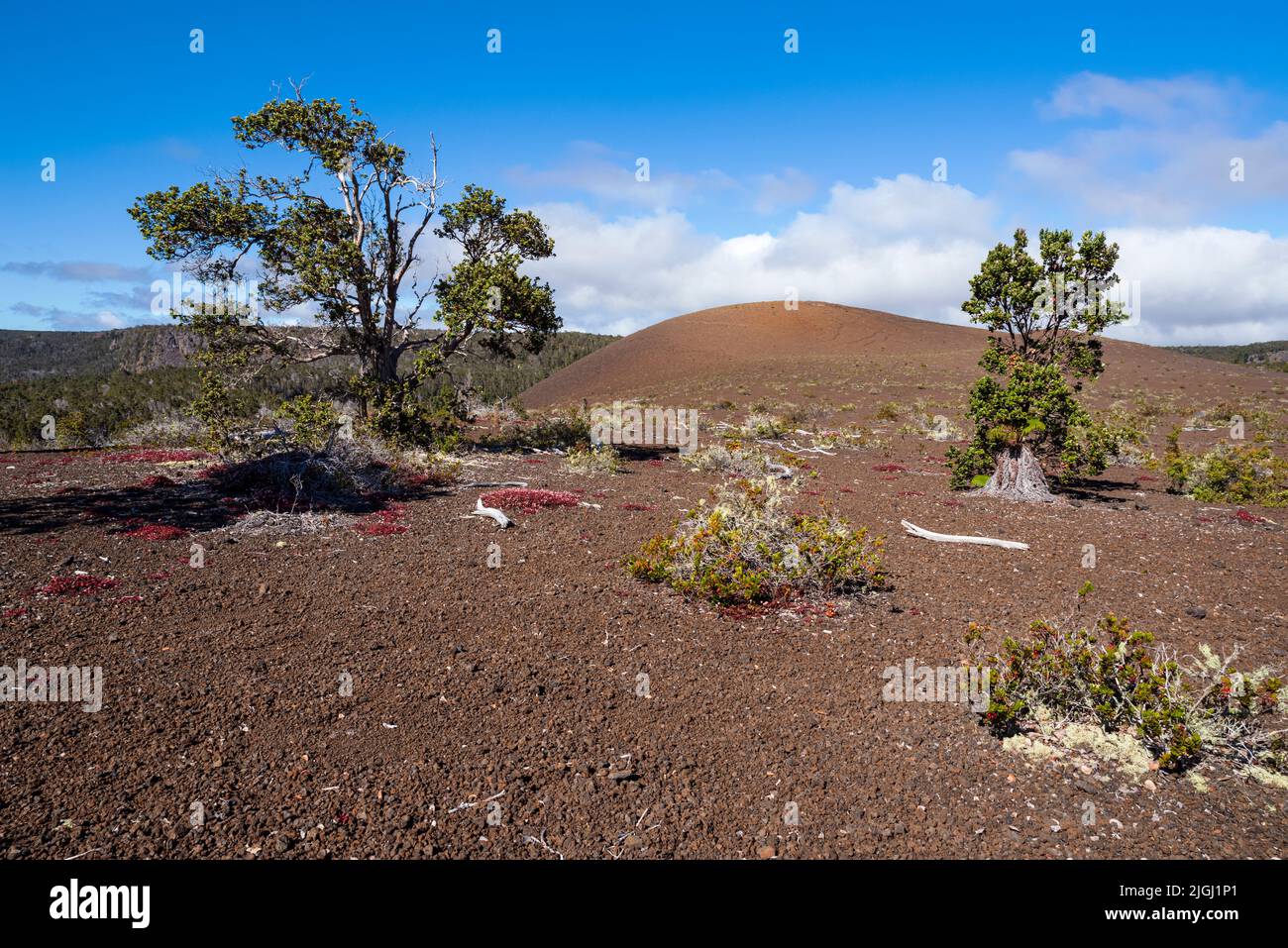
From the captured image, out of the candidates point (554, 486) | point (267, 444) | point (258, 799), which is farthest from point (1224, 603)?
point (267, 444)

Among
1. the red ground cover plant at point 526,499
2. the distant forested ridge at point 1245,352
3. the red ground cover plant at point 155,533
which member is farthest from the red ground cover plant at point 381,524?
the distant forested ridge at point 1245,352

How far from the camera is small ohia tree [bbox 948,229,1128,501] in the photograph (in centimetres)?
1256

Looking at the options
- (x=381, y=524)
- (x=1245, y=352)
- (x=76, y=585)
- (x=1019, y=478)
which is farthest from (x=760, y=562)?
(x=1245, y=352)

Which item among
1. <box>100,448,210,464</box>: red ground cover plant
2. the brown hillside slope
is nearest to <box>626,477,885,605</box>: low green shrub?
<box>100,448,210,464</box>: red ground cover plant

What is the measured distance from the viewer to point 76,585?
23.6 feet

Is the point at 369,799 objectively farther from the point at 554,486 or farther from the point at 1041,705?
the point at 554,486

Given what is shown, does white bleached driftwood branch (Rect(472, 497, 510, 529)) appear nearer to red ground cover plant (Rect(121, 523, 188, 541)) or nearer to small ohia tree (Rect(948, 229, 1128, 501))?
red ground cover plant (Rect(121, 523, 188, 541))

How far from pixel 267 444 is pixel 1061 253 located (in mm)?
16522

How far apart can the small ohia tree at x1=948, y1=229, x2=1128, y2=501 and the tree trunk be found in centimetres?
2

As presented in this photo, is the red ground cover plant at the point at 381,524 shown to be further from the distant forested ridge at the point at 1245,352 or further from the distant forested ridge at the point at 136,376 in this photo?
the distant forested ridge at the point at 1245,352

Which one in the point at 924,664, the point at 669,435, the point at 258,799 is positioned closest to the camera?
the point at 258,799
